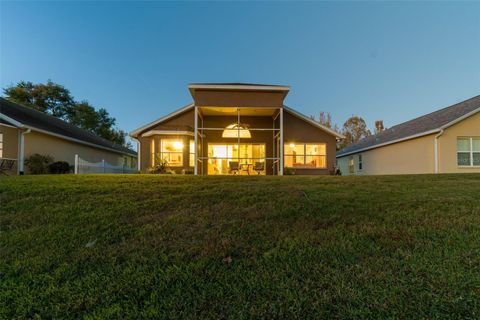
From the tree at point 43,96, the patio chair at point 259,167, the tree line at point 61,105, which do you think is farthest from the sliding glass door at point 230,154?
the tree at point 43,96

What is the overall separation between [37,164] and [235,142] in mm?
10538

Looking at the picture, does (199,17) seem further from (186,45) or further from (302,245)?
(302,245)

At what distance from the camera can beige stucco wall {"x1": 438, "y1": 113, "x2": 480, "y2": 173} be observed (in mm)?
13047

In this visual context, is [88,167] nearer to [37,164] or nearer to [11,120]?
[37,164]

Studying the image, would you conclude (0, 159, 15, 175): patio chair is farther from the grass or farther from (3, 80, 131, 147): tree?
(3, 80, 131, 147): tree

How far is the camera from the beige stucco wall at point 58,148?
13133 millimetres

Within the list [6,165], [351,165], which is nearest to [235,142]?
[6,165]

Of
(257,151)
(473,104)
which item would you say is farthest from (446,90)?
(257,151)

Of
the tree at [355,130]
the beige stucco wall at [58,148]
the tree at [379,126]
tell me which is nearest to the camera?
the beige stucco wall at [58,148]

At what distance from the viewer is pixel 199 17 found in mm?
17562

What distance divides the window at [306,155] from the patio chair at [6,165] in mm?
14178

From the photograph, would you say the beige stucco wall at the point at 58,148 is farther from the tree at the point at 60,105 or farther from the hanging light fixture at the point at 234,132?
the tree at the point at 60,105

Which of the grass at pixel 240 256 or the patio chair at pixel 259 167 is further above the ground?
the patio chair at pixel 259 167

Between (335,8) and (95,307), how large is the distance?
60.4 ft
